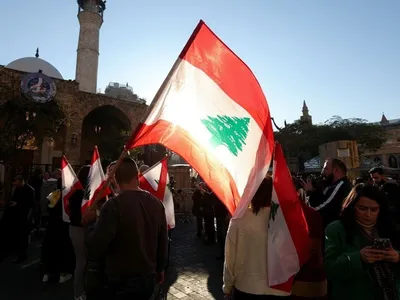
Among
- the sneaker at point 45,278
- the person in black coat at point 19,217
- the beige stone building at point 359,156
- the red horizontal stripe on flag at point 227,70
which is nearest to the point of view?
the red horizontal stripe on flag at point 227,70

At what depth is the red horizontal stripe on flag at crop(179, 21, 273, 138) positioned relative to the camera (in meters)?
2.37

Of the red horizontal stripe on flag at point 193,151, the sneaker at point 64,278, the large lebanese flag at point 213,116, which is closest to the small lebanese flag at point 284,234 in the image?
the large lebanese flag at point 213,116

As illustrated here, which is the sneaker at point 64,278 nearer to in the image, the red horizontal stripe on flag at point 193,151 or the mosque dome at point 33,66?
the red horizontal stripe on flag at point 193,151

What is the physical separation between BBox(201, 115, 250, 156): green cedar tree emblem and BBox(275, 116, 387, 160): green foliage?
34975 millimetres

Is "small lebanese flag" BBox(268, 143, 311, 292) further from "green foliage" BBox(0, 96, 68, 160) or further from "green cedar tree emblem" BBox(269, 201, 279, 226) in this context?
"green foliage" BBox(0, 96, 68, 160)

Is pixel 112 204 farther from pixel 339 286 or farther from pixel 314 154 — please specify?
pixel 314 154

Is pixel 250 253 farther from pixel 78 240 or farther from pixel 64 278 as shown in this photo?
pixel 64 278

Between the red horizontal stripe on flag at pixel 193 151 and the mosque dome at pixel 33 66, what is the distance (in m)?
30.4

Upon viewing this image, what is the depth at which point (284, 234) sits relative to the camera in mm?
2035

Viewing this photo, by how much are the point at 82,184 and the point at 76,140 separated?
18.6 m

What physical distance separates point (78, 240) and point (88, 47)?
3483cm

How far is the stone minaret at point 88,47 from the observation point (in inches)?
1308

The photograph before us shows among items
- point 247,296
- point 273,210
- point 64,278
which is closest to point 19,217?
point 64,278

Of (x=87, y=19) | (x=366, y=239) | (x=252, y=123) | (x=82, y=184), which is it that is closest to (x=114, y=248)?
(x=252, y=123)
